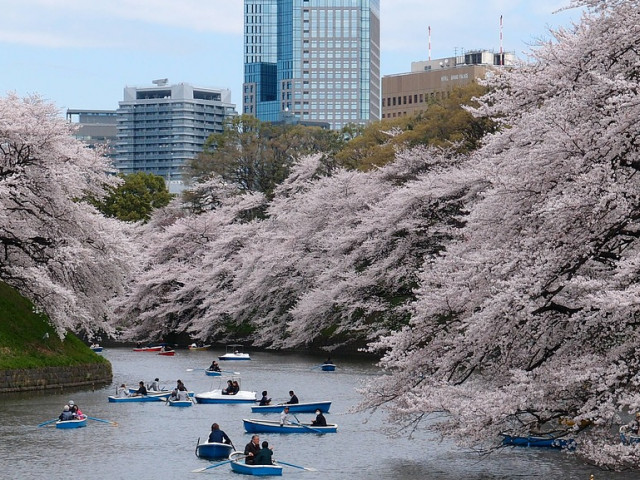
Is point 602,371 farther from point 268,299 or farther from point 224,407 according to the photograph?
point 268,299

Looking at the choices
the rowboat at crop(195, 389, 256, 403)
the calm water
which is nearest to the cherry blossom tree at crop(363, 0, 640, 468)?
the calm water

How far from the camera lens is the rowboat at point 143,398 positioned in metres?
46.9

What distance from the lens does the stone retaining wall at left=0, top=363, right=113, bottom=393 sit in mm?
47844

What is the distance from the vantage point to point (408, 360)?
1143 inches

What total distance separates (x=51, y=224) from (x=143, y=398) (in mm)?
9672

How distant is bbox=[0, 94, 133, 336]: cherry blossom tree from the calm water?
4920mm

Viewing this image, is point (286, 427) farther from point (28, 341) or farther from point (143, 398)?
point (28, 341)

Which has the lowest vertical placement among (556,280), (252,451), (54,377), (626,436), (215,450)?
(215,450)

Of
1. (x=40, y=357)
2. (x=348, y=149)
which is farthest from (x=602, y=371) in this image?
(x=348, y=149)

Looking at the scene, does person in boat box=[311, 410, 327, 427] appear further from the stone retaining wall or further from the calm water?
the stone retaining wall

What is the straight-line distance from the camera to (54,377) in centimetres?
5088

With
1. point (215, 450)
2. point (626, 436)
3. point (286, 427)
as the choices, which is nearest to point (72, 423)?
point (286, 427)

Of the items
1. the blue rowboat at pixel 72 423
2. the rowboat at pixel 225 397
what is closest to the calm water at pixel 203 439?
the blue rowboat at pixel 72 423

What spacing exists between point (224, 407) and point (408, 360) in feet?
64.3
